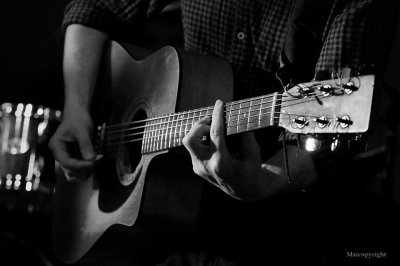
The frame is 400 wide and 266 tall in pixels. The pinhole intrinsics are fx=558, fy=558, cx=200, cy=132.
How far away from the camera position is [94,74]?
202 centimetres

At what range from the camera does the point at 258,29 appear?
164 cm

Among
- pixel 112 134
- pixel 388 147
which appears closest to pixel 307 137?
pixel 112 134

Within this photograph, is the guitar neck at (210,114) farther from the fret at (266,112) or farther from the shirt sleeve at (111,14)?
the shirt sleeve at (111,14)

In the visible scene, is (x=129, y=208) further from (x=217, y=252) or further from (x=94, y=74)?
(x=94, y=74)

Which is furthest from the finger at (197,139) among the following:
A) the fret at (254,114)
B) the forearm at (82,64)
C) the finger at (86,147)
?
the forearm at (82,64)

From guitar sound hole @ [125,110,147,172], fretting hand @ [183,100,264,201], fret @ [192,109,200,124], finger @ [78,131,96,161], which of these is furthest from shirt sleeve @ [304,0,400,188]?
finger @ [78,131,96,161]

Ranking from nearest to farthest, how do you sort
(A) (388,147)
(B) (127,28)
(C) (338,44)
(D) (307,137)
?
(D) (307,137) → (C) (338,44) → (B) (127,28) → (A) (388,147)

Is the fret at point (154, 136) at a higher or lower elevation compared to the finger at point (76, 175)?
higher

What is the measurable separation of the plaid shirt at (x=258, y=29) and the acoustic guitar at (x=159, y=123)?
0.09 m

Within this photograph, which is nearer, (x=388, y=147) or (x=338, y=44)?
(x=338, y=44)

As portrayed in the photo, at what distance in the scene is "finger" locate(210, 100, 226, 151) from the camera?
1.32 m

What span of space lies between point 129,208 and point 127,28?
81 cm

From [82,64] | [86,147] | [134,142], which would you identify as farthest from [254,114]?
[82,64]

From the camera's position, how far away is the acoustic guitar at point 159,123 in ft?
3.85
